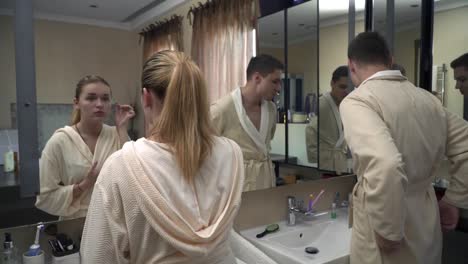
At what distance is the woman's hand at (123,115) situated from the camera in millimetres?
1274

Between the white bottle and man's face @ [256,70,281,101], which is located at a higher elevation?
man's face @ [256,70,281,101]

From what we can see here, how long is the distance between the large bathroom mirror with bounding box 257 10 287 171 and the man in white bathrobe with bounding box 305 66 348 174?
262 millimetres

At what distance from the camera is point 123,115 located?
1.28 meters

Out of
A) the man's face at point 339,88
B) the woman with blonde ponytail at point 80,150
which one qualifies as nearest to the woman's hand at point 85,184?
the woman with blonde ponytail at point 80,150

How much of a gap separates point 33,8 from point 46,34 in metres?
0.09

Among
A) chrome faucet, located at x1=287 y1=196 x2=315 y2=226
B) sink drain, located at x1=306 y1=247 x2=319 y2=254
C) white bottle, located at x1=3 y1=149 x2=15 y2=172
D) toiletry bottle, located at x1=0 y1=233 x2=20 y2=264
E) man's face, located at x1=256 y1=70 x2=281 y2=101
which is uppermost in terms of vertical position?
man's face, located at x1=256 y1=70 x2=281 y2=101

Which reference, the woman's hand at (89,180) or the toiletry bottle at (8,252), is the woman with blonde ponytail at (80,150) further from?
the toiletry bottle at (8,252)

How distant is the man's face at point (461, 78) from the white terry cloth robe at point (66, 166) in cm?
197

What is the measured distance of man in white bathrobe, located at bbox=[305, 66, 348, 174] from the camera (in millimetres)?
1987

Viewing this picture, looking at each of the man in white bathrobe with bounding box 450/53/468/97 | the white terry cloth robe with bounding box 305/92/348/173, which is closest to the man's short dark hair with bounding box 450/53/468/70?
the man in white bathrobe with bounding box 450/53/468/97

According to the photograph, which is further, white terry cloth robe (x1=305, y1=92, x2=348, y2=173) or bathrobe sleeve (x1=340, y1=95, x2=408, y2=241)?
white terry cloth robe (x1=305, y1=92, x2=348, y2=173)

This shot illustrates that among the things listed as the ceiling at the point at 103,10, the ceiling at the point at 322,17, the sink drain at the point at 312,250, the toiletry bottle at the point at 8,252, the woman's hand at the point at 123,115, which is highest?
the ceiling at the point at 322,17

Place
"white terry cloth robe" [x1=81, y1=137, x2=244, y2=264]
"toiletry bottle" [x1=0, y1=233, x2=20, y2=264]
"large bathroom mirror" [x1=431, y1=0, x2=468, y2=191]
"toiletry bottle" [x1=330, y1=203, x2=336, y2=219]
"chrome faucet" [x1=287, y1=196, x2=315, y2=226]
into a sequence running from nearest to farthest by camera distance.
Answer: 1. "white terry cloth robe" [x1=81, y1=137, x2=244, y2=264]
2. "toiletry bottle" [x1=0, y1=233, x2=20, y2=264]
3. "chrome faucet" [x1=287, y1=196, x2=315, y2=226]
4. "toiletry bottle" [x1=330, y1=203, x2=336, y2=219]
5. "large bathroom mirror" [x1=431, y1=0, x2=468, y2=191]

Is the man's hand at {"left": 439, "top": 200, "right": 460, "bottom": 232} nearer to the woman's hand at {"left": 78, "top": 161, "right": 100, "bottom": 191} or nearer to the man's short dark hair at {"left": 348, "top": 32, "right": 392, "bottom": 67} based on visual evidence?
the man's short dark hair at {"left": 348, "top": 32, "right": 392, "bottom": 67}
